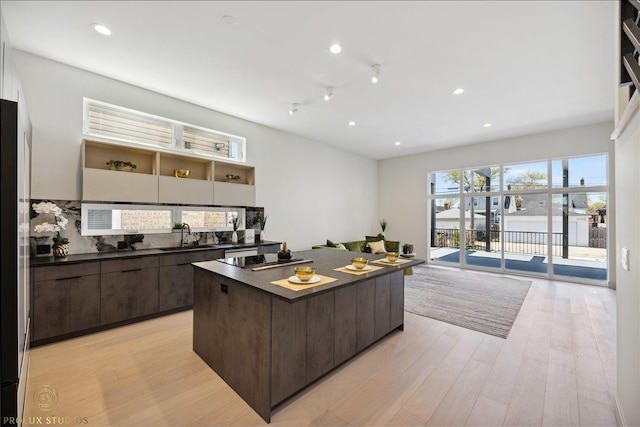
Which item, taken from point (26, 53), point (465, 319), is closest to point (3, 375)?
point (26, 53)

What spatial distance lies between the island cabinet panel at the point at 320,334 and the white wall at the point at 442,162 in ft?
18.6

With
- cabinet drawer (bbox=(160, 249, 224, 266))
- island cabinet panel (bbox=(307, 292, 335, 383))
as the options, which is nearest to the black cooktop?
island cabinet panel (bbox=(307, 292, 335, 383))

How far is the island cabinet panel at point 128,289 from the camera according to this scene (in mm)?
3020

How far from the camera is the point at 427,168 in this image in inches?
286

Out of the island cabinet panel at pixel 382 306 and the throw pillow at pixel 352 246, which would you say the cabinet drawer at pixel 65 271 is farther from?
the throw pillow at pixel 352 246

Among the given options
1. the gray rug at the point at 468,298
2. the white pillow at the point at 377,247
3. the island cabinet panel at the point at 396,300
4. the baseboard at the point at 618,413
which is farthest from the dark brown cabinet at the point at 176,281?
the baseboard at the point at 618,413

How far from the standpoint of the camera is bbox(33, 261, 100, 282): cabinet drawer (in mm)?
2629

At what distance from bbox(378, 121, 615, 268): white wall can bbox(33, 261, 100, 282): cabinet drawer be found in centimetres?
676

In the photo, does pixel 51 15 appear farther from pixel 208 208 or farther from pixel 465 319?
pixel 465 319

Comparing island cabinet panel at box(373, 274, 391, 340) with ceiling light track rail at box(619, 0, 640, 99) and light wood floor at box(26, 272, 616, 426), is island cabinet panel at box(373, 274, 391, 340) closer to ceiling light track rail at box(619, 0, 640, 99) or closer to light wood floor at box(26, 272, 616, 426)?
light wood floor at box(26, 272, 616, 426)

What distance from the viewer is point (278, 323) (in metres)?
1.81

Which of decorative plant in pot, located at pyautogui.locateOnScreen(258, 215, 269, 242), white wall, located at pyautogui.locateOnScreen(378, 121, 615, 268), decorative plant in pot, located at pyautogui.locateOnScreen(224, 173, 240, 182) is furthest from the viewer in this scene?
white wall, located at pyautogui.locateOnScreen(378, 121, 615, 268)

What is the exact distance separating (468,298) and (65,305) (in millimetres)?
5311

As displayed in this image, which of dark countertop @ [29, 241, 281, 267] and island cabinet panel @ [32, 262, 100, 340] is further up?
dark countertop @ [29, 241, 281, 267]
